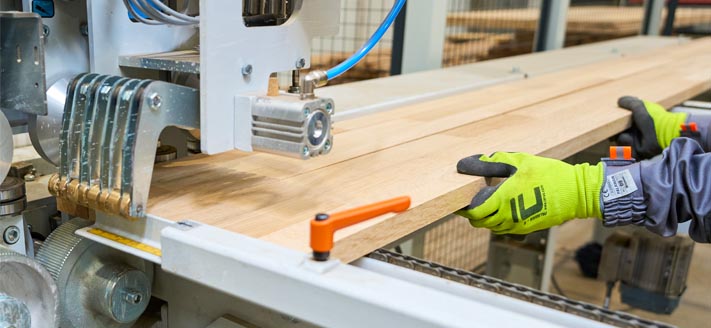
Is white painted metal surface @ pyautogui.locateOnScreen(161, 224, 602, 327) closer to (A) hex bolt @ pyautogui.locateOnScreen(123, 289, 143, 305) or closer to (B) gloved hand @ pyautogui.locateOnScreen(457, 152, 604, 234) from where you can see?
(A) hex bolt @ pyautogui.locateOnScreen(123, 289, 143, 305)

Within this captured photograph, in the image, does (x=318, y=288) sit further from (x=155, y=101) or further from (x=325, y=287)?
(x=155, y=101)

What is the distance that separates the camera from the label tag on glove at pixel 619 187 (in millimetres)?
1006

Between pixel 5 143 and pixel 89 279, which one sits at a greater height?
pixel 5 143

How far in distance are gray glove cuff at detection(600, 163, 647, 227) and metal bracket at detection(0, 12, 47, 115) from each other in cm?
79

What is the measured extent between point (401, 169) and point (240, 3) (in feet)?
1.15

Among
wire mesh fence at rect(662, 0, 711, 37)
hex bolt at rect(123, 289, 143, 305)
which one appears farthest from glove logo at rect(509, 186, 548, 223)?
wire mesh fence at rect(662, 0, 711, 37)

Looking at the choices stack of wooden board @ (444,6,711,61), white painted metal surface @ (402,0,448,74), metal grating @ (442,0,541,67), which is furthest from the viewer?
stack of wooden board @ (444,6,711,61)

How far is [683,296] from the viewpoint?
3.10 m

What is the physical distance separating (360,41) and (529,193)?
67.0 inches

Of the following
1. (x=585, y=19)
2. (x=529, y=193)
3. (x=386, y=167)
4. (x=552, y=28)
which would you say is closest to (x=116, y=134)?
(x=386, y=167)

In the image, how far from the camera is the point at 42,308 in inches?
30.4

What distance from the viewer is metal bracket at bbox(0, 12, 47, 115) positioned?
74 centimetres

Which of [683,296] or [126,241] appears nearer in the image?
[126,241]

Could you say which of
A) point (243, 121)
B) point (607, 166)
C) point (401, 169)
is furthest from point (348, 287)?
point (607, 166)
